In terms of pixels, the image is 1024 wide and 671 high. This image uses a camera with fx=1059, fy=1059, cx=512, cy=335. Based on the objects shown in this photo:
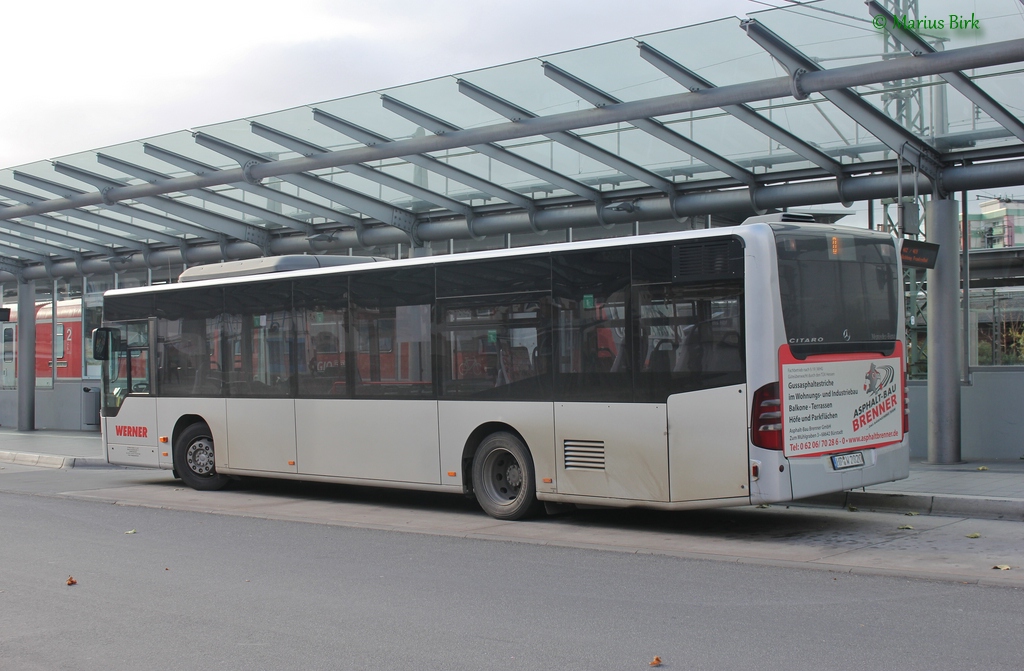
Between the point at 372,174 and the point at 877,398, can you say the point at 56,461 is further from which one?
the point at 877,398

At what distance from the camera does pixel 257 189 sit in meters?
17.6

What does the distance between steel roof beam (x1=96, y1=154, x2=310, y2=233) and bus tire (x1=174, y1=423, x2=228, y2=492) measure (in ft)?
14.7

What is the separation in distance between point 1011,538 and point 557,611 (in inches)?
183

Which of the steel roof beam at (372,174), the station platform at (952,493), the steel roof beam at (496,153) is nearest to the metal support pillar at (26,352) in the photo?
the steel roof beam at (372,174)

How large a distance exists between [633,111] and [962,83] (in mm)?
3597

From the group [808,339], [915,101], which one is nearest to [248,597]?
[808,339]

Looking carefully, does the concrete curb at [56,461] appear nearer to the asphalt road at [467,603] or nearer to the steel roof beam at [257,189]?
the steel roof beam at [257,189]

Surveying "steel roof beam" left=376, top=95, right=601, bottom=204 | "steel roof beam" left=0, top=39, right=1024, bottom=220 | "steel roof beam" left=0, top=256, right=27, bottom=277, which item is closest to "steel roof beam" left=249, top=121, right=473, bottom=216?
"steel roof beam" left=0, top=39, right=1024, bottom=220

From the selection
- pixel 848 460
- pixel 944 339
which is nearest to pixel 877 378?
pixel 848 460

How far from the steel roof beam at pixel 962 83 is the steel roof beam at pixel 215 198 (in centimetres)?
1096

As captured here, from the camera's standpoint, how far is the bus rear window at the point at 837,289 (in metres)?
9.26

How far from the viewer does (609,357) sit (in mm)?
10156

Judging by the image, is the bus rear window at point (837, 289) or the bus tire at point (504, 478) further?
the bus tire at point (504, 478)

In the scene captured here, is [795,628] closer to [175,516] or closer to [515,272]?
[515,272]
